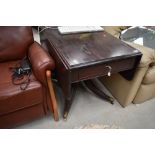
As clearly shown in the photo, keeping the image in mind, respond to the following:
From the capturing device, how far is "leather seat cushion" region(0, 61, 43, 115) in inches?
39.7

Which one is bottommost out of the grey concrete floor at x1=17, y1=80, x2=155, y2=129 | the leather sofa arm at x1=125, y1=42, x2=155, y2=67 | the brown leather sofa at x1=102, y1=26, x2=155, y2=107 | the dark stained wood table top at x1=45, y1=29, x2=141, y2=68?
the grey concrete floor at x1=17, y1=80, x2=155, y2=129

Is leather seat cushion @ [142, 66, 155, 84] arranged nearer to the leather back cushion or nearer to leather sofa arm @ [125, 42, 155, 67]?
leather sofa arm @ [125, 42, 155, 67]

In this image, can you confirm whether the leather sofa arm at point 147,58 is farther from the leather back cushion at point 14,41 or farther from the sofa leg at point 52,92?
the leather back cushion at point 14,41

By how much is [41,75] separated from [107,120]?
76 centimetres

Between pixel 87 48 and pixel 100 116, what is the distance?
2.23 ft

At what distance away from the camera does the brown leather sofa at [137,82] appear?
1.22 meters

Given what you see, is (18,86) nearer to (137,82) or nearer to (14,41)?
(14,41)

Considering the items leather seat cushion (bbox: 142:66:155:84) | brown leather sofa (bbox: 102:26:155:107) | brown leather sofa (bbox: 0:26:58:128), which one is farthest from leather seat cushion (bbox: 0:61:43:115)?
leather seat cushion (bbox: 142:66:155:84)

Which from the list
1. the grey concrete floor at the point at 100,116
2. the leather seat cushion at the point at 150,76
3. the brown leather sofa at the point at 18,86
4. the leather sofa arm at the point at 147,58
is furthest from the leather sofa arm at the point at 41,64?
the leather seat cushion at the point at 150,76

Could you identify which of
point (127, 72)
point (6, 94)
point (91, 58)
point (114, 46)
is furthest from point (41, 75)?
point (127, 72)

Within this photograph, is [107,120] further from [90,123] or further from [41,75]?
[41,75]

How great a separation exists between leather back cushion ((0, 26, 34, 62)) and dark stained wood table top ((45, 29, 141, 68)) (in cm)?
19

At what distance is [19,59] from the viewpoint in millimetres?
1370

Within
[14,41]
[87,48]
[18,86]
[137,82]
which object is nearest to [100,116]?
[137,82]
